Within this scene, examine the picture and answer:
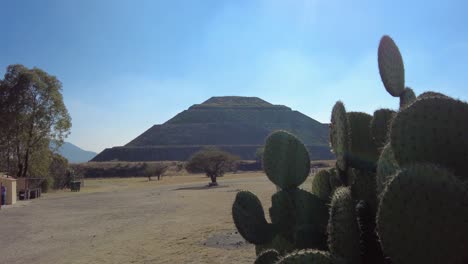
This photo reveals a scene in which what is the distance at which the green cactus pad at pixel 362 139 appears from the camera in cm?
477

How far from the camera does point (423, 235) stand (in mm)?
2539

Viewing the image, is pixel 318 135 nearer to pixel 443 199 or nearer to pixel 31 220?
pixel 31 220

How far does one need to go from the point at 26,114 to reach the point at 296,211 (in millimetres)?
40297

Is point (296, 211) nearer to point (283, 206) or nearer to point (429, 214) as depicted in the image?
point (283, 206)

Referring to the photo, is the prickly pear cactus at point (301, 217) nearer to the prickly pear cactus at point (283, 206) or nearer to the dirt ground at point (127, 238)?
the prickly pear cactus at point (283, 206)

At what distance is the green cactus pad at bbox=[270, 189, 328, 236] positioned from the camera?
4.77 m

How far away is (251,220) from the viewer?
19.2 feet

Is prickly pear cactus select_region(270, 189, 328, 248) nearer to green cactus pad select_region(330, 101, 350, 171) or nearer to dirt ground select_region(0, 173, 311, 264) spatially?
green cactus pad select_region(330, 101, 350, 171)

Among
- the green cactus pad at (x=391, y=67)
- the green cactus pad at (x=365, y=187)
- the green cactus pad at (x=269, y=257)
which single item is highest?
the green cactus pad at (x=391, y=67)

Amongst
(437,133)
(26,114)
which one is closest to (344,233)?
(437,133)

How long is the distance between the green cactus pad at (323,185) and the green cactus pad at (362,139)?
1.53 feet

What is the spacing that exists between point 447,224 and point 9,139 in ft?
142

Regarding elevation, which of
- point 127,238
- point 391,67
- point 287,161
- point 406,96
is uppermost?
point 391,67

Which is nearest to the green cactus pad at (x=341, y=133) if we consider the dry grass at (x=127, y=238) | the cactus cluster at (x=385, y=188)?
the cactus cluster at (x=385, y=188)
